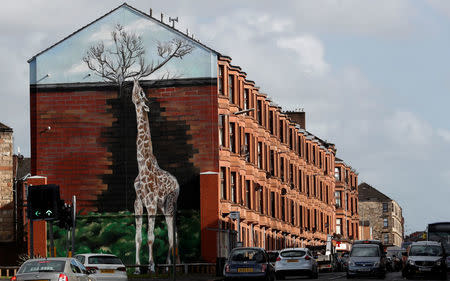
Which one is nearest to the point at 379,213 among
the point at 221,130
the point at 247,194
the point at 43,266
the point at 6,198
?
the point at 247,194

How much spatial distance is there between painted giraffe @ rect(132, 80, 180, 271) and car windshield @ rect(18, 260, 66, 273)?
3150cm

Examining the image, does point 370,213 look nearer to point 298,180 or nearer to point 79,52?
point 298,180

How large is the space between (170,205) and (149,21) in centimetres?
1131

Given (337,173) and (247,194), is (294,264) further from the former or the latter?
(337,173)

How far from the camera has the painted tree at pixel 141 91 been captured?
5925 centimetres

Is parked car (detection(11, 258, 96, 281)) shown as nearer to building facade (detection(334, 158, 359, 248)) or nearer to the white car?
the white car

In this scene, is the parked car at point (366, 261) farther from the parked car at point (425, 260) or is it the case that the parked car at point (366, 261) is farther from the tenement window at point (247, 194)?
the tenement window at point (247, 194)

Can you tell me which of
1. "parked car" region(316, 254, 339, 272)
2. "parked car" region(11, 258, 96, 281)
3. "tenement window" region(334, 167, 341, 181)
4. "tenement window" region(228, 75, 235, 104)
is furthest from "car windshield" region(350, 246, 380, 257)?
"tenement window" region(334, 167, 341, 181)

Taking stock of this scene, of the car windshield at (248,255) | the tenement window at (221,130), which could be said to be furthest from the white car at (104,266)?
the tenement window at (221,130)

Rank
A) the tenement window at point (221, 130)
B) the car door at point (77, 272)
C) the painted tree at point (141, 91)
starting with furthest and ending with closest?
the tenement window at point (221, 130)
the painted tree at point (141, 91)
the car door at point (77, 272)

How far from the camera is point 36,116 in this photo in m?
61.3

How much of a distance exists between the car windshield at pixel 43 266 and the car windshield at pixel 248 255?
14853 millimetres

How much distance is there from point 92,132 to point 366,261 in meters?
19.5

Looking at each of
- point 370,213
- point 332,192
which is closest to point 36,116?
point 332,192
